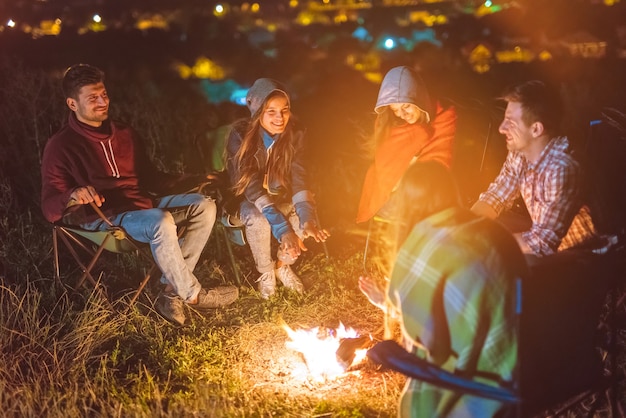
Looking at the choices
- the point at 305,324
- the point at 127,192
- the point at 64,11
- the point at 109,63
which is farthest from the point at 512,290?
the point at 64,11

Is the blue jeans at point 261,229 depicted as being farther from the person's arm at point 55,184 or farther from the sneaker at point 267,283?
the person's arm at point 55,184

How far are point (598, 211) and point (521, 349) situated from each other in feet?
3.11

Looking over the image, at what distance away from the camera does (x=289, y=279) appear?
14.9ft

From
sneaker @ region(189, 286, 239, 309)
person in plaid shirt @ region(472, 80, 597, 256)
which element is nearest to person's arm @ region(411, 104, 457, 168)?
person in plaid shirt @ region(472, 80, 597, 256)

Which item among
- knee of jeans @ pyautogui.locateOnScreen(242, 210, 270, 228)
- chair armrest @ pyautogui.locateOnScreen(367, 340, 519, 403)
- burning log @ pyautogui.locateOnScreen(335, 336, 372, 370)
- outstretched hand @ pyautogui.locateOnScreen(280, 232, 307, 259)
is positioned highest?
knee of jeans @ pyautogui.locateOnScreen(242, 210, 270, 228)

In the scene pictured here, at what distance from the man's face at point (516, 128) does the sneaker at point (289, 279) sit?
2.02 m

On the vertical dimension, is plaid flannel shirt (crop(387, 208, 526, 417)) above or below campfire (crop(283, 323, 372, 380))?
above

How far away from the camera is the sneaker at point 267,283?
4461 millimetres

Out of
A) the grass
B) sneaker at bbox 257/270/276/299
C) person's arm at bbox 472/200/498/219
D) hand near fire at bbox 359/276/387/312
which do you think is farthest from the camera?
sneaker at bbox 257/270/276/299

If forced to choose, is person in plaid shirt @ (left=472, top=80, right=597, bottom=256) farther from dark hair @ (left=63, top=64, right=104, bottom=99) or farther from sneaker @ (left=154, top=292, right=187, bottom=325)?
dark hair @ (left=63, top=64, right=104, bottom=99)

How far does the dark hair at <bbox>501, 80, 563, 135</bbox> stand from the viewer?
2.88 m

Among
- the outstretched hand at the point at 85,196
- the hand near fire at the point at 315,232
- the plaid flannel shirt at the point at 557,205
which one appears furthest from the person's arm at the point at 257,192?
the plaid flannel shirt at the point at 557,205

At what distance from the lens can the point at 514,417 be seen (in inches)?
84.3

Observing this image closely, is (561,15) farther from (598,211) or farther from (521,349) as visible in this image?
(521,349)
